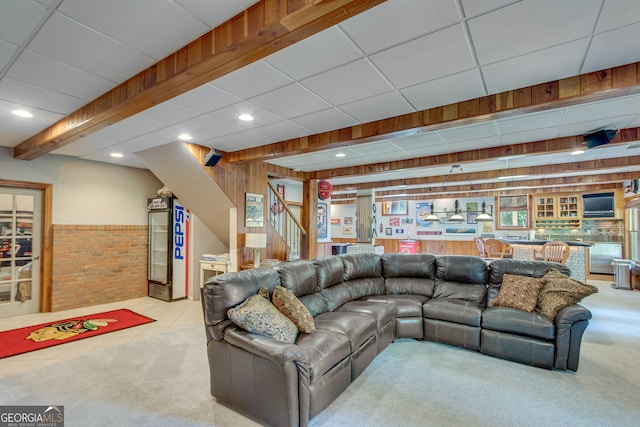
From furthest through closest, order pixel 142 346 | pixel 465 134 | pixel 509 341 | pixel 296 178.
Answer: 1. pixel 296 178
2. pixel 465 134
3. pixel 142 346
4. pixel 509 341

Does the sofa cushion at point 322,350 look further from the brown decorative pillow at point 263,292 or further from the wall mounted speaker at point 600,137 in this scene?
the wall mounted speaker at point 600,137

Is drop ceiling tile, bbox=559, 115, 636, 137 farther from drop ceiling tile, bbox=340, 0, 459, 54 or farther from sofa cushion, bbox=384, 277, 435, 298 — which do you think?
drop ceiling tile, bbox=340, 0, 459, 54

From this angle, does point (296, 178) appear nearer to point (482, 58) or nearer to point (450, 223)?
point (482, 58)

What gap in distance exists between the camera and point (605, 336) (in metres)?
3.94

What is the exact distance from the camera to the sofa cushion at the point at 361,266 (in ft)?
13.4

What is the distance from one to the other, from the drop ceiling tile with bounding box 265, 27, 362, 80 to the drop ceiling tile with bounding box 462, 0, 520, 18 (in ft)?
2.39

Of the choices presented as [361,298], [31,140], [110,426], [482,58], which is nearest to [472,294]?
[361,298]

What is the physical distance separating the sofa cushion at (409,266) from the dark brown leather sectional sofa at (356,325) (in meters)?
0.01

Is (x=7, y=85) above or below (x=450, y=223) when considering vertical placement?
above

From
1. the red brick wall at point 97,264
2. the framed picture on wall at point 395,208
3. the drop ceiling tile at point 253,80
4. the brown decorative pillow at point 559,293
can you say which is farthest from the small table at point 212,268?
the framed picture on wall at point 395,208

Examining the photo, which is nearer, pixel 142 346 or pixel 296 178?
pixel 142 346

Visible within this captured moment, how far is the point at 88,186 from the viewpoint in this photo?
223 inches

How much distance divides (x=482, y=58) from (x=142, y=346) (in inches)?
180

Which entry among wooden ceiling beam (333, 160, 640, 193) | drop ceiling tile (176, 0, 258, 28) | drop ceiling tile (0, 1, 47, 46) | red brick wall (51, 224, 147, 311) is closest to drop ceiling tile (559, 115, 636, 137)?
wooden ceiling beam (333, 160, 640, 193)
